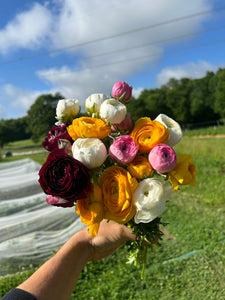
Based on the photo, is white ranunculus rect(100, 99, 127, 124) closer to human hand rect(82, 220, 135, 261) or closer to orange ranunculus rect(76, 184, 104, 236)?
orange ranunculus rect(76, 184, 104, 236)

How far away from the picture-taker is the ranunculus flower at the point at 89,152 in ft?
3.30

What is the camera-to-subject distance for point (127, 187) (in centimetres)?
102

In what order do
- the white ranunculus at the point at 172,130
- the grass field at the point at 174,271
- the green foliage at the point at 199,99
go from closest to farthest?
the white ranunculus at the point at 172,130 → the grass field at the point at 174,271 → the green foliage at the point at 199,99

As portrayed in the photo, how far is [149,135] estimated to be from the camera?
42.8 inches

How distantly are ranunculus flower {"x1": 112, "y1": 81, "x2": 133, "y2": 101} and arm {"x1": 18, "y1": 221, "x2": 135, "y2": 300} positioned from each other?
665 millimetres

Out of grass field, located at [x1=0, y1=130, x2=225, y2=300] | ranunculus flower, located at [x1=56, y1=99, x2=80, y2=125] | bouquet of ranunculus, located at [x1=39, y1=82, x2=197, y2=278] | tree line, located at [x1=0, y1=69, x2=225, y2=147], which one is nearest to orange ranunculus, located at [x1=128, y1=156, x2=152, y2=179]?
bouquet of ranunculus, located at [x1=39, y1=82, x2=197, y2=278]

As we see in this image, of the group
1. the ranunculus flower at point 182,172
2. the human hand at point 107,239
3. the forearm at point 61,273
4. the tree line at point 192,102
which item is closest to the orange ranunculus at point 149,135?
the ranunculus flower at point 182,172

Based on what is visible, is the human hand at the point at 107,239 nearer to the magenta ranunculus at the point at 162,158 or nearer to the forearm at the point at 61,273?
the forearm at the point at 61,273

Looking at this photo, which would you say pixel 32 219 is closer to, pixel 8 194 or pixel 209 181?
pixel 8 194

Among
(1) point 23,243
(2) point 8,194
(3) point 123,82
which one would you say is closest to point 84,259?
(3) point 123,82

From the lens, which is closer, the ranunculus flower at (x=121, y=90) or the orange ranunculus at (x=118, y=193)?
the orange ranunculus at (x=118, y=193)

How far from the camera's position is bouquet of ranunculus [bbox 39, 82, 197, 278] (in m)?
0.97

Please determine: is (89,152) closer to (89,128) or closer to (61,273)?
(89,128)

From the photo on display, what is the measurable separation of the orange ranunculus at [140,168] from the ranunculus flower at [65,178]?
0.20m
